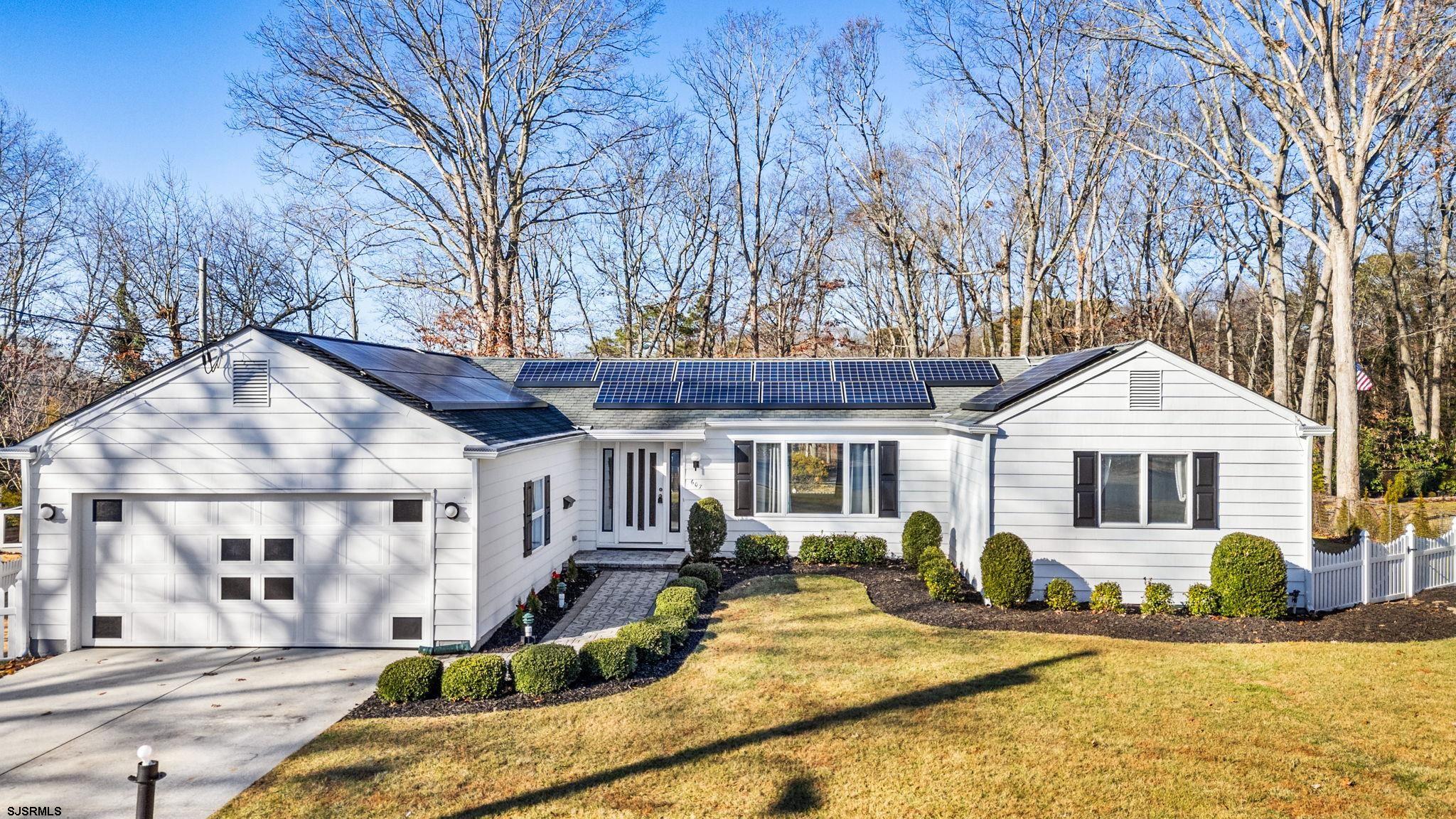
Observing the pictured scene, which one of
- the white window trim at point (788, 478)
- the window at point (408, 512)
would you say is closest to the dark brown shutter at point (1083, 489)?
the white window trim at point (788, 478)

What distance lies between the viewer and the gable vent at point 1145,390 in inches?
395

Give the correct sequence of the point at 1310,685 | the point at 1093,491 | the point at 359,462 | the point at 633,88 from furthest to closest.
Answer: the point at 633,88 → the point at 1093,491 → the point at 359,462 → the point at 1310,685

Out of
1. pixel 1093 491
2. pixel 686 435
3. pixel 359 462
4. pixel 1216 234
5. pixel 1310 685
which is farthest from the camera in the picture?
pixel 1216 234

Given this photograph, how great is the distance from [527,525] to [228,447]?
11.9ft

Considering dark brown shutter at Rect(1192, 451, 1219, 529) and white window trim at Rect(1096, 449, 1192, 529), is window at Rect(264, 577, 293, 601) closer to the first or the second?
white window trim at Rect(1096, 449, 1192, 529)

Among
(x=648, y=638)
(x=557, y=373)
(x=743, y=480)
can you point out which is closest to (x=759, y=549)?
(x=743, y=480)

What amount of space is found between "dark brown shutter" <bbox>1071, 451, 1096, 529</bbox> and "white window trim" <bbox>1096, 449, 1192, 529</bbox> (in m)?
0.06

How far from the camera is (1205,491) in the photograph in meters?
9.93

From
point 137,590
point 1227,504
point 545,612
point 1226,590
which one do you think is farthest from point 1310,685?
point 137,590

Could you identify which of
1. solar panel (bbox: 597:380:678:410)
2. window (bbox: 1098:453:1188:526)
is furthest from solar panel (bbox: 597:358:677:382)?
window (bbox: 1098:453:1188:526)

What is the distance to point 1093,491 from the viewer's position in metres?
10.1

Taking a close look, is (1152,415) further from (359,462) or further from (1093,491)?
(359,462)

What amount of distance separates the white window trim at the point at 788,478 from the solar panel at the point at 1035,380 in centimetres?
210

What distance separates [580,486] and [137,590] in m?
6.72
